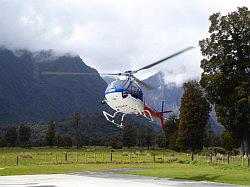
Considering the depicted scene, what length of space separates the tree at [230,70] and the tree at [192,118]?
2869 cm

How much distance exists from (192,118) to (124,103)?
188 ft

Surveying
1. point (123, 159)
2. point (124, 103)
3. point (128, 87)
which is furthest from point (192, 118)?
point (128, 87)

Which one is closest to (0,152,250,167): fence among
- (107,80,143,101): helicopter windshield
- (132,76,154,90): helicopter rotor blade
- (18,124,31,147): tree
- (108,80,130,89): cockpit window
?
(132,76,154,90): helicopter rotor blade

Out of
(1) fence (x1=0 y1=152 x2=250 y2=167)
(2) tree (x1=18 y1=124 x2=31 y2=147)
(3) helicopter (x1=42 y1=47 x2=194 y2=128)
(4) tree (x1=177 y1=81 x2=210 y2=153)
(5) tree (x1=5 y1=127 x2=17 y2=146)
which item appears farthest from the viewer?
(2) tree (x1=18 y1=124 x2=31 y2=147)

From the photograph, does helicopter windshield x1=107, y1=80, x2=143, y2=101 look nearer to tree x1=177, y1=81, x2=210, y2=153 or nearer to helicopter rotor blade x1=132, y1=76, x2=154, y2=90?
helicopter rotor blade x1=132, y1=76, x2=154, y2=90

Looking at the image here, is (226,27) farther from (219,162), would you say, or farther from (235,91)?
(219,162)

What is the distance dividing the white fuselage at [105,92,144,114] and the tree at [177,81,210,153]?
54.9m

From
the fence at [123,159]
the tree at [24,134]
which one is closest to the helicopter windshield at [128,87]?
the fence at [123,159]

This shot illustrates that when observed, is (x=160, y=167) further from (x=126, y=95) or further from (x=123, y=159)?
(x=123, y=159)

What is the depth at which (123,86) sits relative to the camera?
34875 mm

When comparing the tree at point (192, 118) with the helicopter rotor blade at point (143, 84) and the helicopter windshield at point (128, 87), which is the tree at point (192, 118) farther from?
the helicopter windshield at point (128, 87)

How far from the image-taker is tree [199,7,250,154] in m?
58.5

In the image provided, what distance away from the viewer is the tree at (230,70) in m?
58.5

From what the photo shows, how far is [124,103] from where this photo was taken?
115 feet
